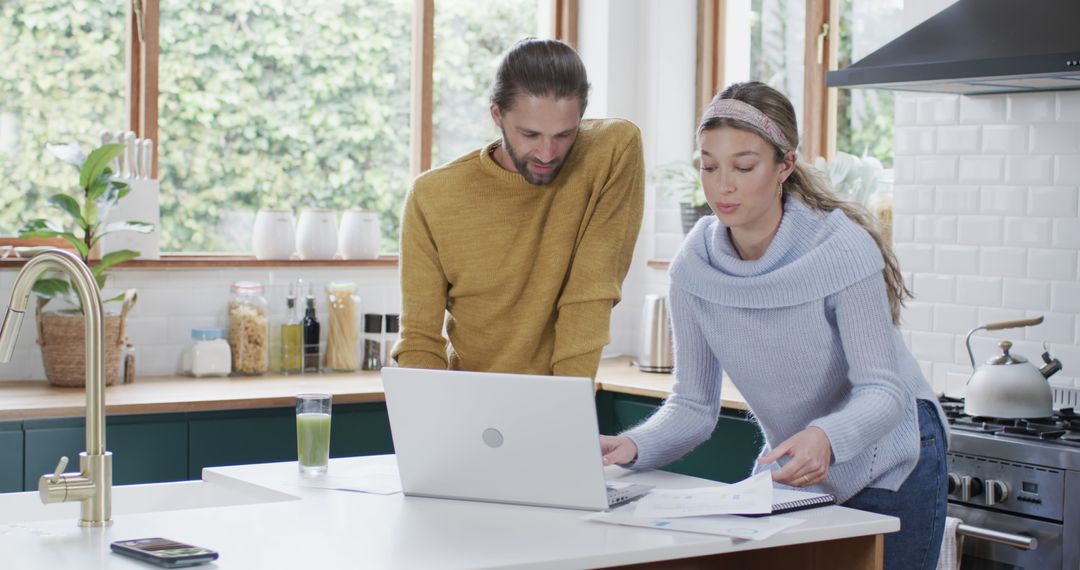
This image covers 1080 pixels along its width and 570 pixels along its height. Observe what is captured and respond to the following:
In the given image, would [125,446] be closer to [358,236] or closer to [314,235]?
[314,235]

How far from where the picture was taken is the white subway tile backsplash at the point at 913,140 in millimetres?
3979

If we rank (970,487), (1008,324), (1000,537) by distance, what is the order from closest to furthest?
1. (1000,537)
2. (970,487)
3. (1008,324)

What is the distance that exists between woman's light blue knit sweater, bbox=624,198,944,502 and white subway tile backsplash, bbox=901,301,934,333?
1551 mm

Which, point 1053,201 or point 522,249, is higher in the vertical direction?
point 1053,201

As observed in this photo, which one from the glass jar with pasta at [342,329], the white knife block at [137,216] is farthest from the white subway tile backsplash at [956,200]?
the white knife block at [137,216]

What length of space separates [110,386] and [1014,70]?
8.95 feet

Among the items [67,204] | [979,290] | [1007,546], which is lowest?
[1007,546]

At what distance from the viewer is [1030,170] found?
3730 millimetres

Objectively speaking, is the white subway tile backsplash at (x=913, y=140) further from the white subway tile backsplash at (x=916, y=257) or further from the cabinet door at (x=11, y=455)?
the cabinet door at (x=11, y=455)

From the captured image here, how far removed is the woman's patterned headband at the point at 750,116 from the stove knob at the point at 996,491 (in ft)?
4.10

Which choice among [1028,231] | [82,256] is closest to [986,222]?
[1028,231]

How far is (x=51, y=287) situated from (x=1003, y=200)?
275 centimetres

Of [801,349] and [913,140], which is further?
[913,140]

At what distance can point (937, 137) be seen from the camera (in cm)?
396
